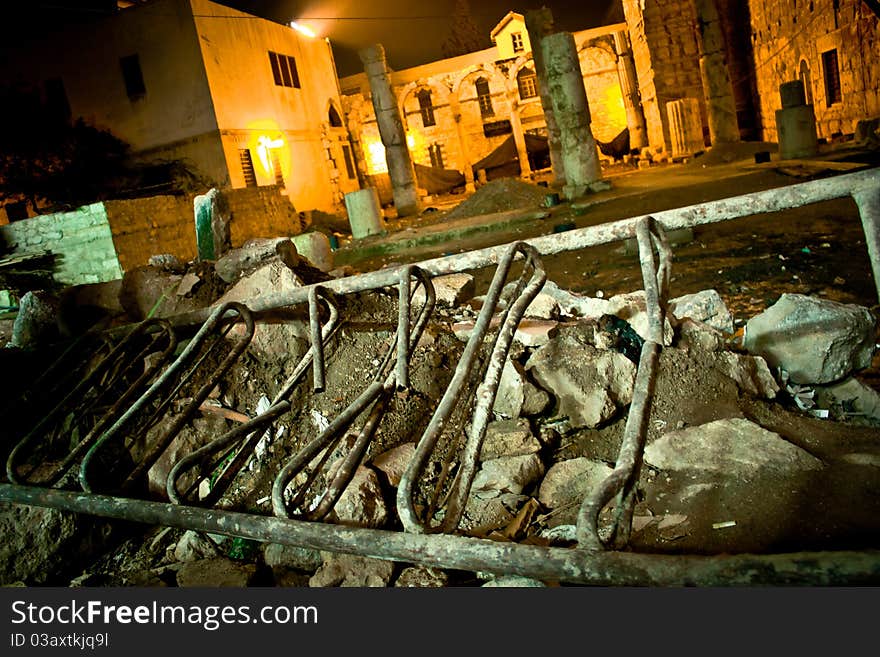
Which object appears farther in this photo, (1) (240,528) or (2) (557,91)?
(2) (557,91)

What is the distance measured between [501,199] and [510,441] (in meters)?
10.5

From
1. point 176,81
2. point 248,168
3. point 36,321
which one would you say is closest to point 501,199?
point 36,321

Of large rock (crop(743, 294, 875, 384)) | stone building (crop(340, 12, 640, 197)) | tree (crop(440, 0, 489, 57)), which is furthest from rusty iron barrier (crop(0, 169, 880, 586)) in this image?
tree (crop(440, 0, 489, 57))

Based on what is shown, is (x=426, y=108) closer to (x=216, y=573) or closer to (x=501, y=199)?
(x=501, y=199)

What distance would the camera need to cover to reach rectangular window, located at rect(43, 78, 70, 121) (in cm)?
1891

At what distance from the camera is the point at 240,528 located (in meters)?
1.65

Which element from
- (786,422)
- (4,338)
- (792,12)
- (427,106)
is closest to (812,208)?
(786,422)

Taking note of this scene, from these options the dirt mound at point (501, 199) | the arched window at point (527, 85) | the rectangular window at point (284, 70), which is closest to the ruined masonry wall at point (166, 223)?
the dirt mound at point (501, 199)

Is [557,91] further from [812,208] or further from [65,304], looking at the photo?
[65,304]

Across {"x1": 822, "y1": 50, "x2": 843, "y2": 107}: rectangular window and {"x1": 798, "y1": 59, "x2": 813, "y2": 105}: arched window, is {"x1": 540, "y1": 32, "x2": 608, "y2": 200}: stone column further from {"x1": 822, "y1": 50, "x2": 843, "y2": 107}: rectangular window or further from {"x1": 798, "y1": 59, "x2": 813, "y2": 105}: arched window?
{"x1": 798, "y1": 59, "x2": 813, "y2": 105}: arched window

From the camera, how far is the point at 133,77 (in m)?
18.6

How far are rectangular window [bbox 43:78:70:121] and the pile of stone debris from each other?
21670mm

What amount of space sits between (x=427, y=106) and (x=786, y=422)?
30.6 meters

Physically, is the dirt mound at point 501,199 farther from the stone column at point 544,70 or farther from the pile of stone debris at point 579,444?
the pile of stone debris at point 579,444
